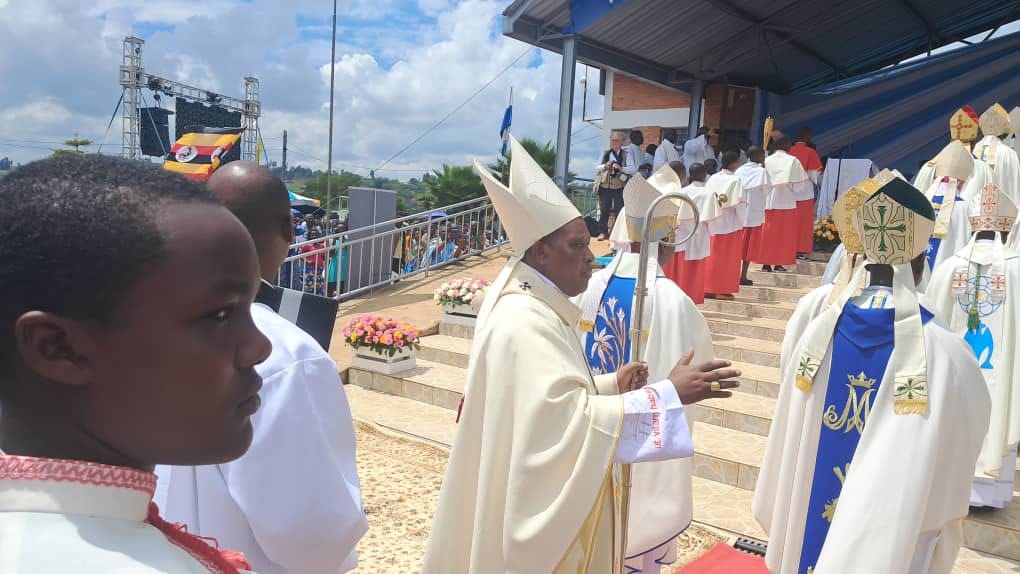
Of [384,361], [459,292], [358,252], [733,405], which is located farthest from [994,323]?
[358,252]

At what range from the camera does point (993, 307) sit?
4828 mm

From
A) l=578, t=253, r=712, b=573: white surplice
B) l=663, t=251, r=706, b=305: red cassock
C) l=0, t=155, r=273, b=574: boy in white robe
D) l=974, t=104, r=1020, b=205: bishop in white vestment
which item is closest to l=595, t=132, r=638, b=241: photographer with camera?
l=663, t=251, r=706, b=305: red cassock

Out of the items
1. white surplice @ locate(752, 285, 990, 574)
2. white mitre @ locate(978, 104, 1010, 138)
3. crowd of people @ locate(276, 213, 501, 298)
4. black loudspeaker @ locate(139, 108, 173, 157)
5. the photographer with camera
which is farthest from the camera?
black loudspeaker @ locate(139, 108, 173, 157)

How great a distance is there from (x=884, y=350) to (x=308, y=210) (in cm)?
1651

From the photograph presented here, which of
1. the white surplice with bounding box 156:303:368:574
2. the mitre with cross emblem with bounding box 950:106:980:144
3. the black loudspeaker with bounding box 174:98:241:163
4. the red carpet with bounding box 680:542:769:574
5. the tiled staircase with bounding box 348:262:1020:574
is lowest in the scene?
the red carpet with bounding box 680:542:769:574

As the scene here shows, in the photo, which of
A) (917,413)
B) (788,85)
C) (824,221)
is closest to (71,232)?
(917,413)

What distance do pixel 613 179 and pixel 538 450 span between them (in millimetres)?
11099

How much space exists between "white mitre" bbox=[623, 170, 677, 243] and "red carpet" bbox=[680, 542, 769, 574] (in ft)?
6.49

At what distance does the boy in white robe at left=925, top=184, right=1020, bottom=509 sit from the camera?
4691mm

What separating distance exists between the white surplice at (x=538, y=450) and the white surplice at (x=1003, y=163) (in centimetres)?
666

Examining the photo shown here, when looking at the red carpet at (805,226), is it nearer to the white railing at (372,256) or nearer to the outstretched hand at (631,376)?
the white railing at (372,256)

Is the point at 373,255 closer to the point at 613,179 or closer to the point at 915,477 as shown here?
the point at 613,179

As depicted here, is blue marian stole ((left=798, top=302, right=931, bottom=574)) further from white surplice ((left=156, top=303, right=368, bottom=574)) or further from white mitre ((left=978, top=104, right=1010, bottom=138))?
white mitre ((left=978, top=104, right=1010, bottom=138))

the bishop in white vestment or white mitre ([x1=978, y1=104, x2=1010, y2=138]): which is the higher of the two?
white mitre ([x1=978, y1=104, x2=1010, y2=138])
